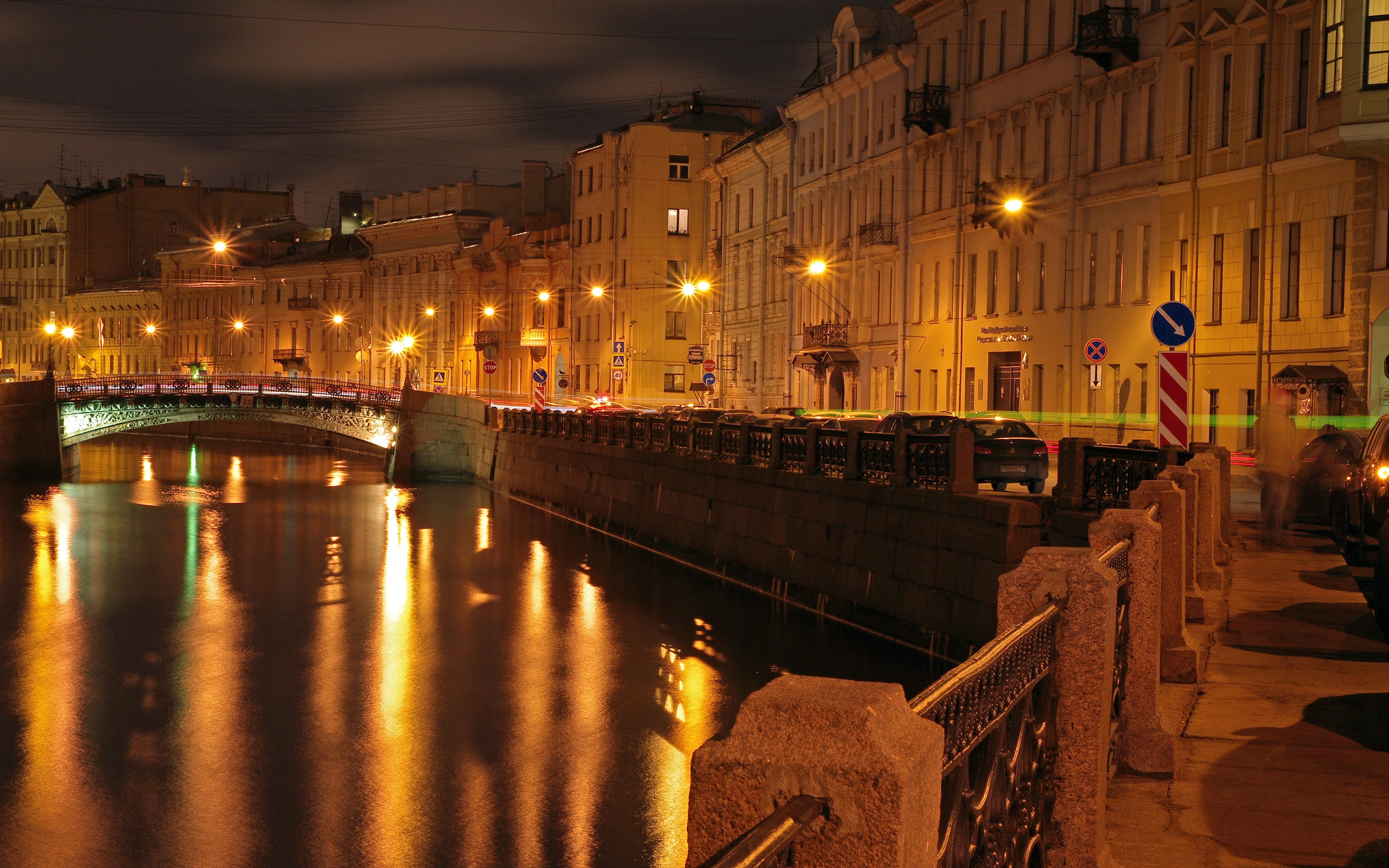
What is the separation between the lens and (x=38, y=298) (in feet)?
401

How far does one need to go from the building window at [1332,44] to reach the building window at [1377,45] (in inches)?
49.6

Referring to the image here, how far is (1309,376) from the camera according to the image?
29.4 m

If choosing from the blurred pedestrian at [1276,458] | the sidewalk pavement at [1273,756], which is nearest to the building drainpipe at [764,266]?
the blurred pedestrian at [1276,458]

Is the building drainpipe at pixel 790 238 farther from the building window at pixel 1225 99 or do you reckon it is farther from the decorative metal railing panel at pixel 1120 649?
the decorative metal railing panel at pixel 1120 649

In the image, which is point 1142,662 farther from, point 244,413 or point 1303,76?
point 244,413

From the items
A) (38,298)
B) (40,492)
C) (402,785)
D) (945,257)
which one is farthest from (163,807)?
(38,298)

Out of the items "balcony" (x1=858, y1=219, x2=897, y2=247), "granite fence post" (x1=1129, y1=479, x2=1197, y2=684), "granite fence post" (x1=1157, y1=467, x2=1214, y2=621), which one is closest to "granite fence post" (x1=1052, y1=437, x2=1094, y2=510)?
"granite fence post" (x1=1157, y1=467, x2=1214, y2=621)

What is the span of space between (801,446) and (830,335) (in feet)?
87.7

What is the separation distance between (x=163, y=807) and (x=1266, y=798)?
11.0 m

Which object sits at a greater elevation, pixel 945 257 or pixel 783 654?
pixel 945 257

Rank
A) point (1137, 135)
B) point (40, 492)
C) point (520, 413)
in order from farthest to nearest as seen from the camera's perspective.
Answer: point (40, 492), point (520, 413), point (1137, 135)

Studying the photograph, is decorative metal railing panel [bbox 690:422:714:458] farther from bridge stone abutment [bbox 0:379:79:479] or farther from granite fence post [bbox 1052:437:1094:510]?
bridge stone abutment [bbox 0:379:79:479]

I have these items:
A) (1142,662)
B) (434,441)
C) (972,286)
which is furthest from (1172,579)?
(434,441)

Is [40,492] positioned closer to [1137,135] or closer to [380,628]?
[380,628]
